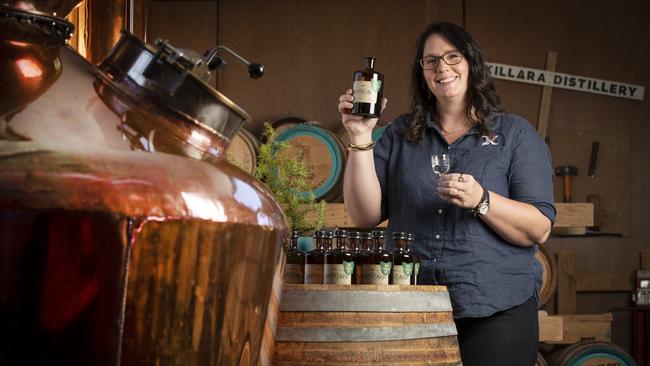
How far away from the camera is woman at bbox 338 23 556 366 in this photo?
2.29m

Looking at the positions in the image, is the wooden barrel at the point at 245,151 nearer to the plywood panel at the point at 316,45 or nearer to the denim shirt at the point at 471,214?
the plywood panel at the point at 316,45

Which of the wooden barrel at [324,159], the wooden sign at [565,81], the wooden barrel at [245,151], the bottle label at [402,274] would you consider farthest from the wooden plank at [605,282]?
the bottle label at [402,274]

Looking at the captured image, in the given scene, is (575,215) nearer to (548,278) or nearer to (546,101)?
(548,278)

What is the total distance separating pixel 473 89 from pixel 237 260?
1966 mm

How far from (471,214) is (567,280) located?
3.83m

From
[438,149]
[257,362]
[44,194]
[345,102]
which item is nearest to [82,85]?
[44,194]

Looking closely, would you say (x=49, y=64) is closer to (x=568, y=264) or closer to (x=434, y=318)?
(x=434, y=318)

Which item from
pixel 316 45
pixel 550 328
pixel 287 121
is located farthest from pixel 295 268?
pixel 316 45

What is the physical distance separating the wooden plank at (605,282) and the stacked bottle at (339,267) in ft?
13.4

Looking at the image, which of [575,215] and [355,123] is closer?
[355,123]

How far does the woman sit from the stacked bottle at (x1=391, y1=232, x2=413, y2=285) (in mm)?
112

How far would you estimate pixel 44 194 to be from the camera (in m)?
0.57

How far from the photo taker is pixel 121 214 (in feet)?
1.94

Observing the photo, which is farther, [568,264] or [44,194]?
[568,264]
